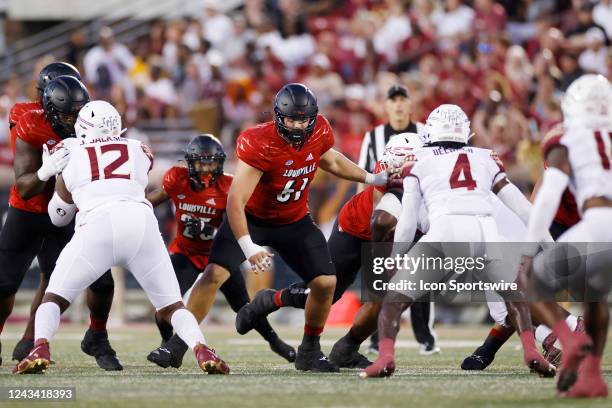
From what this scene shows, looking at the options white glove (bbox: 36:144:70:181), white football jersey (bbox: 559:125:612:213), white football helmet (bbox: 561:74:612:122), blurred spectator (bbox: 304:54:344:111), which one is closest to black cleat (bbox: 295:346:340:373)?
white glove (bbox: 36:144:70:181)

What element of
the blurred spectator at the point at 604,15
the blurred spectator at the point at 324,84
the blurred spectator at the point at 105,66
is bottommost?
the blurred spectator at the point at 324,84

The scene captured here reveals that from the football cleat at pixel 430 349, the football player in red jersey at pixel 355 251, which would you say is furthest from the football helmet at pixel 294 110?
the football cleat at pixel 430 349

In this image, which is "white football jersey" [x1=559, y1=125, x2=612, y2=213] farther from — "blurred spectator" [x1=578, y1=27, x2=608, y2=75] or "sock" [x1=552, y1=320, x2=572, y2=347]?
"blurred spectator" [x1=578, y1=27, x2=608, y2=75]

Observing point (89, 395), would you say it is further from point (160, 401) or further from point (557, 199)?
point (557, 199)

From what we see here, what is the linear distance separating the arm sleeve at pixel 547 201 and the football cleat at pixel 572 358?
536mm

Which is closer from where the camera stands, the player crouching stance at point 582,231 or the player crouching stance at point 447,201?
the player crouching stance at point 582,231

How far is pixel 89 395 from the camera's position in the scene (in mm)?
A: 5559

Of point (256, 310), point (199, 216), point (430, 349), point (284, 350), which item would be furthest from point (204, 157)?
point (430, 349)

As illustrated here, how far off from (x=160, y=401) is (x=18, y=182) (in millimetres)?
2532

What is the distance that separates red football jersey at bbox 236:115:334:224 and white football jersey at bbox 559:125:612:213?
81.1 inches

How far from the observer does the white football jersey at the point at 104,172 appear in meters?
6.64

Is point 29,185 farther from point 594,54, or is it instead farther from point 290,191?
point 594,54

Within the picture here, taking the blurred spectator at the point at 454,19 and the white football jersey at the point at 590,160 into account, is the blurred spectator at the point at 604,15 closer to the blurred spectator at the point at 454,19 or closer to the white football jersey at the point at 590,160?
the blurred spectator at the point at 454,19

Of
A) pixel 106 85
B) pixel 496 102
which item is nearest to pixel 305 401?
pixel 496 102
